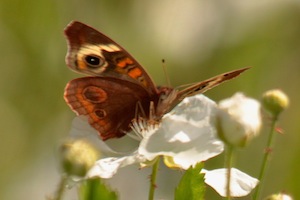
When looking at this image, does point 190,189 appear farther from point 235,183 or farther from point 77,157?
point 77,157

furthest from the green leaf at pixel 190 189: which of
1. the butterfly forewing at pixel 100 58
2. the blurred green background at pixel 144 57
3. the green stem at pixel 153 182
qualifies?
Result: the blurred green background at pixel 144 57

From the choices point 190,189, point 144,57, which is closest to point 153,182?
point 190,189

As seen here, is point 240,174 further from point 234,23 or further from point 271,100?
point 234,23

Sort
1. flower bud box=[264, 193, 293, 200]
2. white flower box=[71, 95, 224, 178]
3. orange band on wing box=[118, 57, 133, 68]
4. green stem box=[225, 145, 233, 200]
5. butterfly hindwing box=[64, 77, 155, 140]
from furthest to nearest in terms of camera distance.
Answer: orange band on wing box=[118, 57, 133, 68], butterfly hindwing box=[64, 77, 155, 140], white flower box=[71, 95, 224, 178], flower bud box=[264, 193, 293, 200], green stem box=[225, 145, 233, 200]

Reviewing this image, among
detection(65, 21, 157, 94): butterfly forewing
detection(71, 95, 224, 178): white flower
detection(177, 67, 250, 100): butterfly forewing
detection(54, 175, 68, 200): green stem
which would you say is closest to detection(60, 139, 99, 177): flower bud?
detection(54, 175, 68, 200): green stem

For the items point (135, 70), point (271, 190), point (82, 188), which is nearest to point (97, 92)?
point (135, 70)

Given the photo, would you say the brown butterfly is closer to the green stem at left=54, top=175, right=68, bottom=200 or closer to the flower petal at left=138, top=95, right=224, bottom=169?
the flower petal at left=138, top=95, right=224, bottom=169
